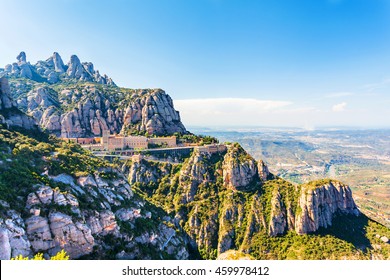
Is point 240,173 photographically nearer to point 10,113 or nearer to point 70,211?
point 70,211

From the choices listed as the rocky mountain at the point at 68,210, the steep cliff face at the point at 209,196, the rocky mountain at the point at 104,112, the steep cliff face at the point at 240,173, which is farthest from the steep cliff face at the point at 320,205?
the rocky mountain at the point at 104,112

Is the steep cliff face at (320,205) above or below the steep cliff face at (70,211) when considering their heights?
below

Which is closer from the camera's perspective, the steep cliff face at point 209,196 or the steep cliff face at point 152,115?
the steep cliff face at point 209,196

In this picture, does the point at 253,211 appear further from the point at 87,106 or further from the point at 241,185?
the point at 87,106

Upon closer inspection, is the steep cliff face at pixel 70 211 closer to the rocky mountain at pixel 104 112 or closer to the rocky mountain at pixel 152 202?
the rocky mountain at pixel 152 202

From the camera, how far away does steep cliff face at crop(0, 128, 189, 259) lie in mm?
34284

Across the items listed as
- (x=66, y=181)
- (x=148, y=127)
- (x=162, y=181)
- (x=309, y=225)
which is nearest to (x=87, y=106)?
(x=148, y=127)

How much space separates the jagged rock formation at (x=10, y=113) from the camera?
215 feet

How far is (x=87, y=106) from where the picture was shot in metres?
146

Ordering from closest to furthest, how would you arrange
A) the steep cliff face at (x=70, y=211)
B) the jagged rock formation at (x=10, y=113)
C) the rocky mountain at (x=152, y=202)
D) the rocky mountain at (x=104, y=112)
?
the steep cliff face at (x=70, y=211)
the rocky mountain at (x=152, y=202)
the jagged rock formation at (x=10, y=113)
the rocky mountain at (x=104, y=112)

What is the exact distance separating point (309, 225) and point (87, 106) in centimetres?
13221

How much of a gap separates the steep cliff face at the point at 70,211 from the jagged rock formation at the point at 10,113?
10856mm

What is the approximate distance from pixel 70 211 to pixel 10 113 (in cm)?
4627

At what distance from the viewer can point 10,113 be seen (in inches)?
2650
